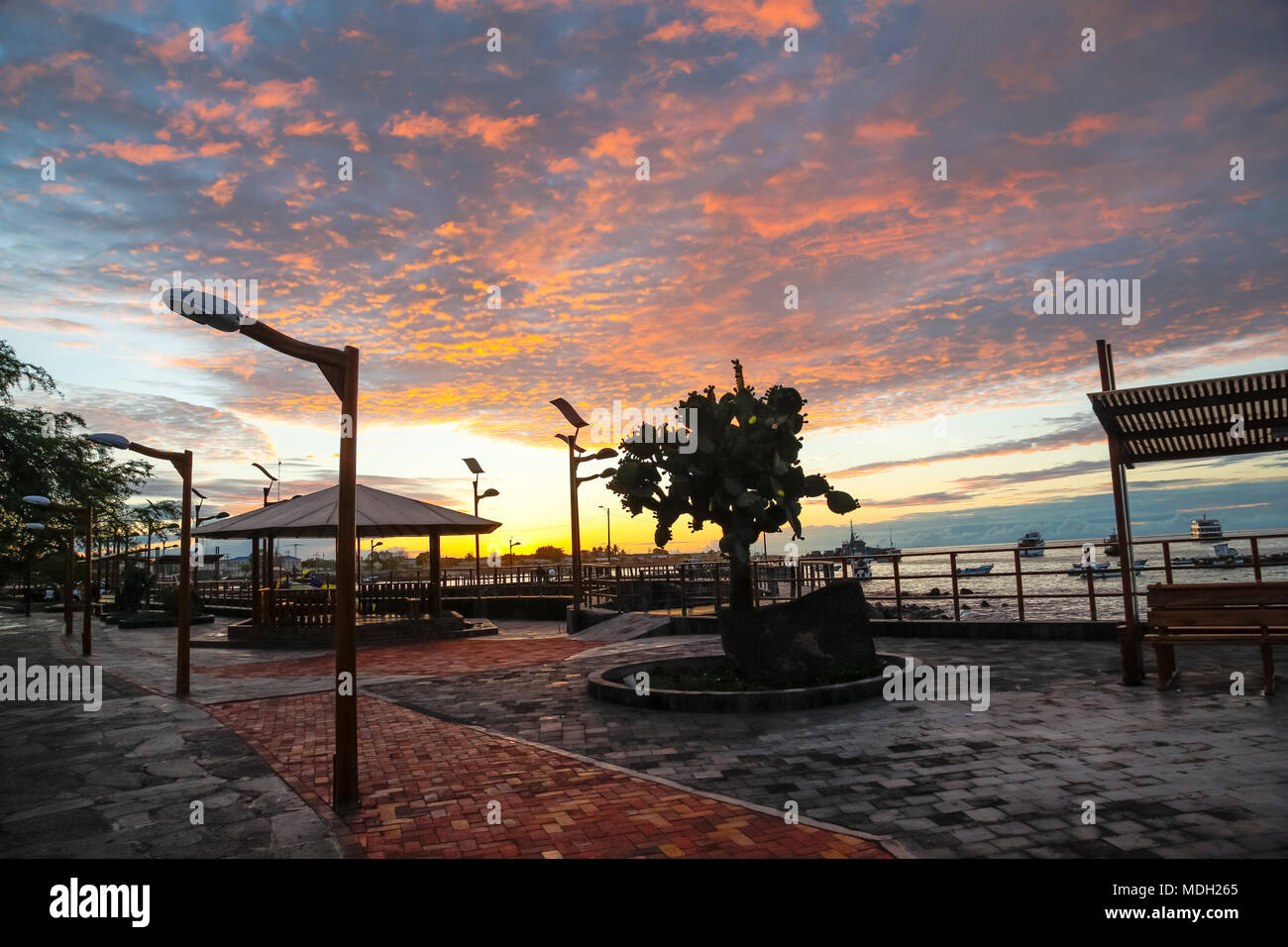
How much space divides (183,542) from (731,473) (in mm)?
7639

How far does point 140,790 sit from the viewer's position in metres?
5.54

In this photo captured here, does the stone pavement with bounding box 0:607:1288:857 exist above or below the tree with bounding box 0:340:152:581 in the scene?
below

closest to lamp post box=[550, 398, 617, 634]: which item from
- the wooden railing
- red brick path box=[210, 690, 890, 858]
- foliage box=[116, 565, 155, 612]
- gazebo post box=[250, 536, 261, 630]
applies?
the wooden railing

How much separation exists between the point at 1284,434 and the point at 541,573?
2071 cm

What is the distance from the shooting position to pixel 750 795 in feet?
16.4

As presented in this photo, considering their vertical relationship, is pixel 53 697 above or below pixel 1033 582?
above

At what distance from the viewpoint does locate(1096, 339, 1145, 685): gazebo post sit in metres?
8.05

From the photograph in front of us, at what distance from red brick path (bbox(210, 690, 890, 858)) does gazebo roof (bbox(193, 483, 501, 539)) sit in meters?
11.2

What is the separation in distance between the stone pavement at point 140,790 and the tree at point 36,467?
2556 cm

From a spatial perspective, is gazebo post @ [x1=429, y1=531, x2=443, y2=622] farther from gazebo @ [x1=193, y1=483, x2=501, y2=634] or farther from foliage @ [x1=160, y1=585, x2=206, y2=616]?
foliage @ [x1=160, y1=585, x2=206, y2=616]

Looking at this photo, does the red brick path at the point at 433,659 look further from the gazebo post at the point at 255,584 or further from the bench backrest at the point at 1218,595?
the bench backrest at the point at 1218,595
